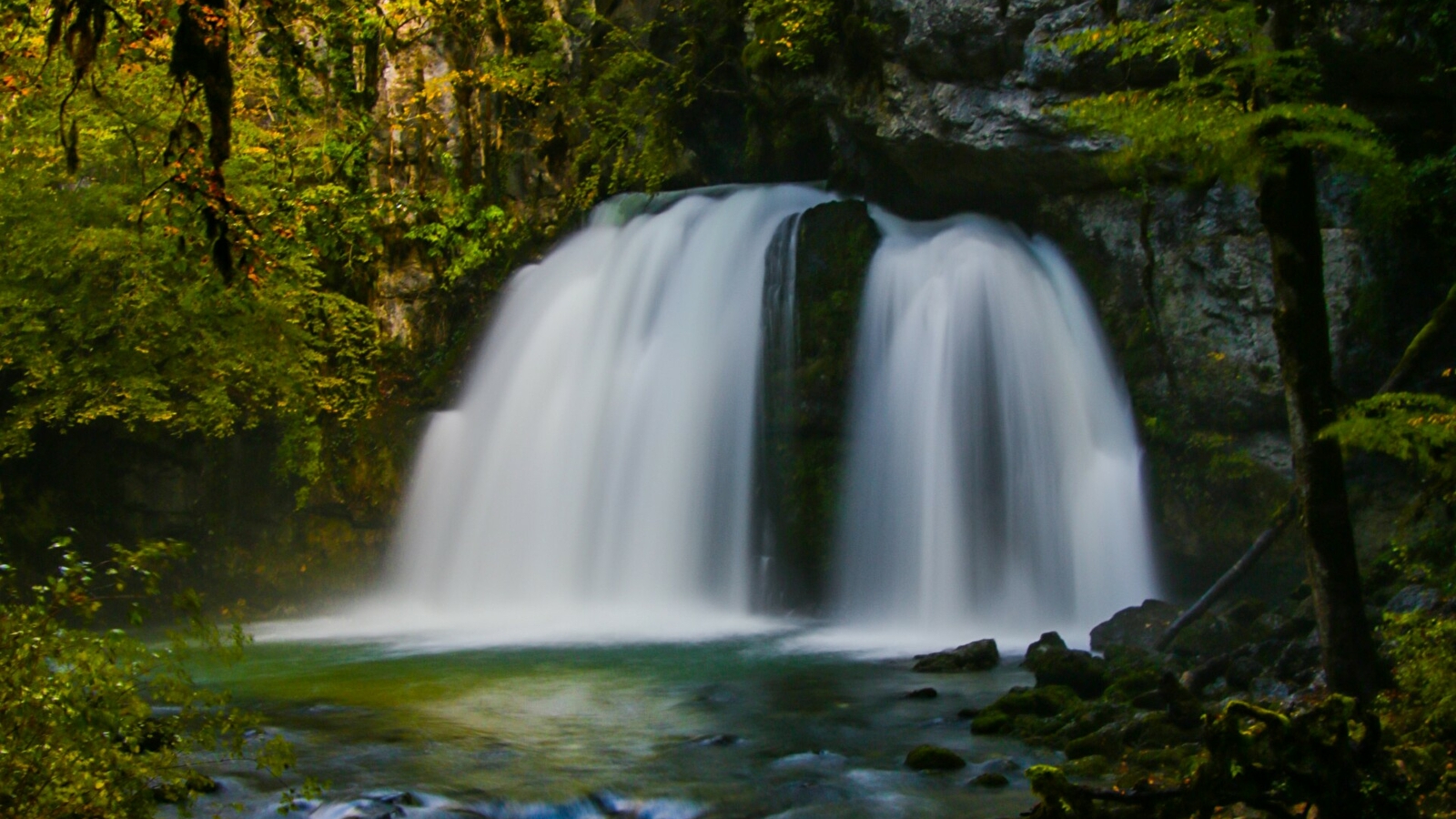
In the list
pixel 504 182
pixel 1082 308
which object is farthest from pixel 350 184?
pixel 1082 308

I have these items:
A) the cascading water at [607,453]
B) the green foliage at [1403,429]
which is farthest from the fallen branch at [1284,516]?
the cascading water at [607,453]

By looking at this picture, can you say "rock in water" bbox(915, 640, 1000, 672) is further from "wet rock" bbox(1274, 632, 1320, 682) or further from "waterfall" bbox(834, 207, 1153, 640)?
"wet rock" bbox(1274, 632, 1320, 682)

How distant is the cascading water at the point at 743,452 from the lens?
14578mm

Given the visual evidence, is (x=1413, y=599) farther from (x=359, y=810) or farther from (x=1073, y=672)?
(x=359, y=810)

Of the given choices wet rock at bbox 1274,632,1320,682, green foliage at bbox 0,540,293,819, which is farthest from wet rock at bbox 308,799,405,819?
wet rock at bbox 1274,632,1320,682

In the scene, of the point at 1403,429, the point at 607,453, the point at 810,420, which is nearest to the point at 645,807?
the point at 1403,429

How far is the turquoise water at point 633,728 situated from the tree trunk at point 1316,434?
2.03 meters

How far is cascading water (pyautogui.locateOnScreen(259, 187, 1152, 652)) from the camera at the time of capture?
14.6 m

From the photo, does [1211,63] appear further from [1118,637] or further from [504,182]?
[504,182]

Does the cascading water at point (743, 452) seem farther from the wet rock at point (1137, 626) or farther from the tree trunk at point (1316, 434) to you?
the tree trunk at point (1316, 434)

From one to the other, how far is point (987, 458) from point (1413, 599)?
20.4ft

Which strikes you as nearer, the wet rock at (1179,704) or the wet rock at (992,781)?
the wet rock at (992,781)

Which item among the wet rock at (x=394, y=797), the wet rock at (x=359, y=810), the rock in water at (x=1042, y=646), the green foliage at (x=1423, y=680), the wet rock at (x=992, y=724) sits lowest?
the wet rock at (x=359, y=810)

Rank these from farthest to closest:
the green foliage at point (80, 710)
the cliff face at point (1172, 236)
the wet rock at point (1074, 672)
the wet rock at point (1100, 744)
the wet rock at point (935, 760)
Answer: the cliff face at point (1172, 236), the wet rock at point (1074, 672), the wet rock at point (935, 760), the wet rock at point (1100, 744), the green foliage at point (80, 710)
